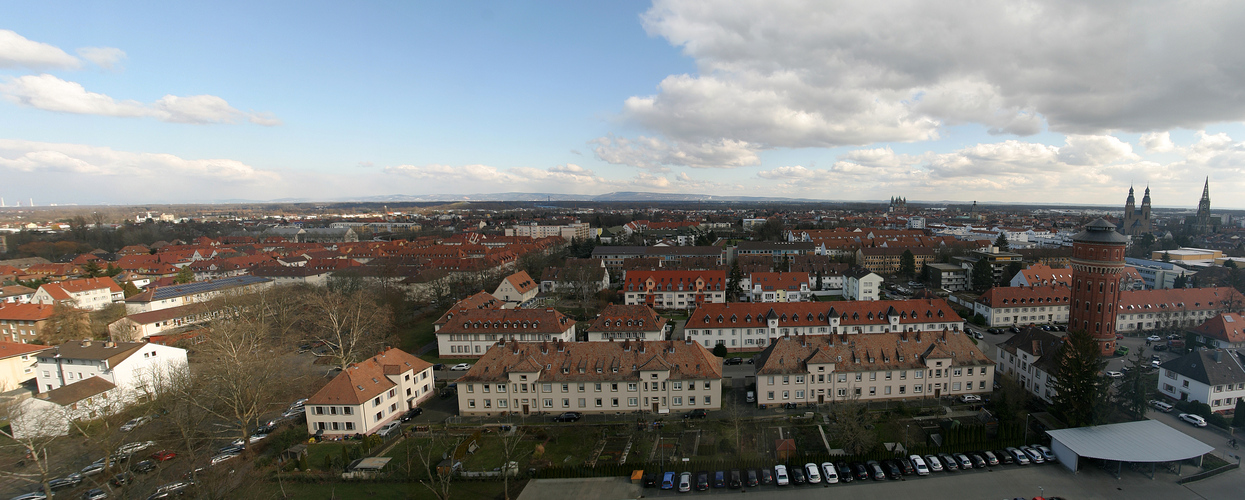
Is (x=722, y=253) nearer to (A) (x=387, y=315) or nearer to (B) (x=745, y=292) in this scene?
(B) (x=745, y=292)

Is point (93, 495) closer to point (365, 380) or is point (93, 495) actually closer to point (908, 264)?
point (365, 380)

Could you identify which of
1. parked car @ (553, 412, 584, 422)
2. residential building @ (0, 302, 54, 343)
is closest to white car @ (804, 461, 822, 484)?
parked car @ (553, 412, 584, 422)

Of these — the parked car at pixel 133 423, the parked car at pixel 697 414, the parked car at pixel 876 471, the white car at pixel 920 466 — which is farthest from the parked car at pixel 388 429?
the white car at pixel 920 466

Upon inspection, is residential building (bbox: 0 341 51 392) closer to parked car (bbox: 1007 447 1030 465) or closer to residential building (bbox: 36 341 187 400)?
residential building (bbox: 36 341 187 400)

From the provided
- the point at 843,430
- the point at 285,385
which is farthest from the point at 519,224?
the point at 843,430

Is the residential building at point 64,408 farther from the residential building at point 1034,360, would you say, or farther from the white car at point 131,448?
the residential building at point 1034,360
